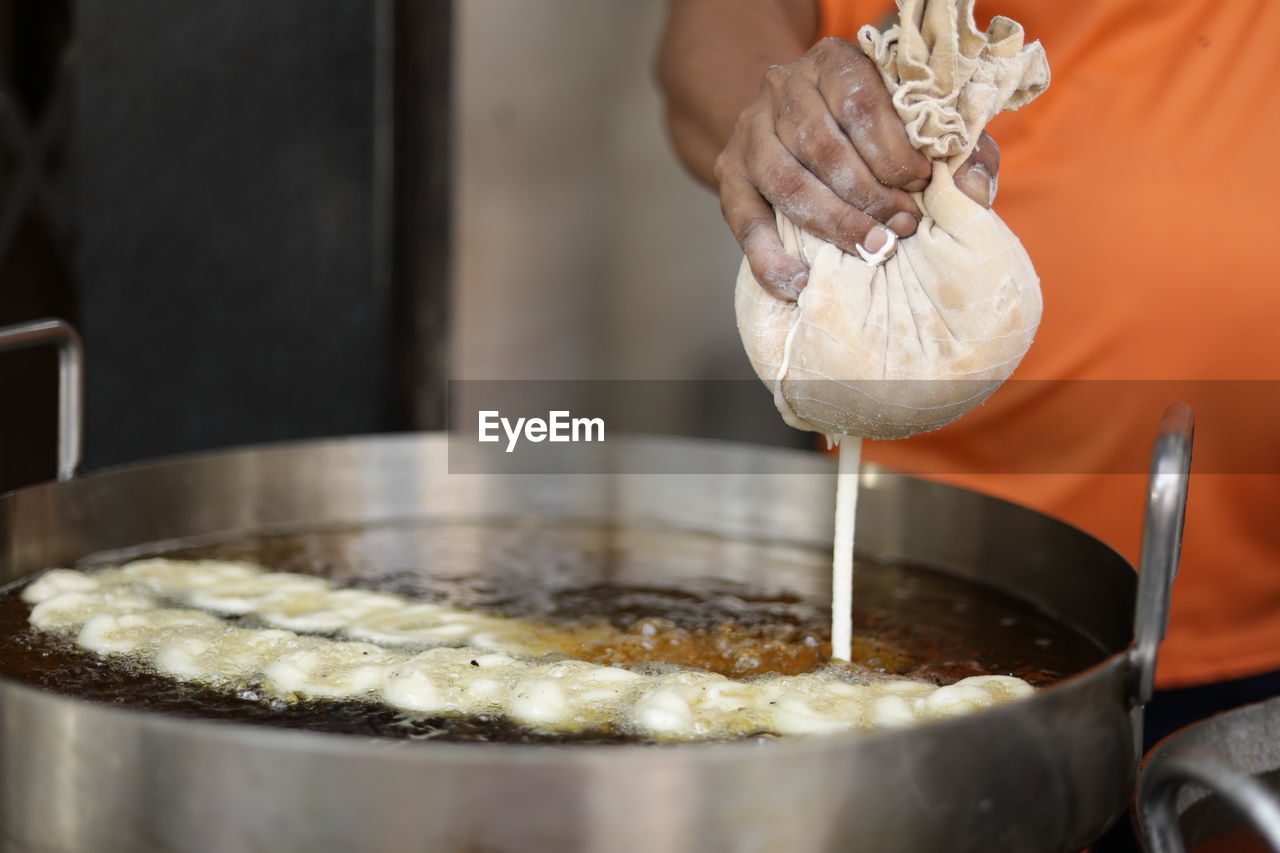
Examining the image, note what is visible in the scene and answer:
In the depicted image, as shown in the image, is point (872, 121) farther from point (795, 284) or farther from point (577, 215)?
point (577, 215)

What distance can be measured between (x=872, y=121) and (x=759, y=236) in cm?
13

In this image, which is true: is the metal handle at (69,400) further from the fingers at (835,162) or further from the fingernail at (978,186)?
the fingernail at (978,186)

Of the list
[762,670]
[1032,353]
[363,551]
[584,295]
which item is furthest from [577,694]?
[584,295]

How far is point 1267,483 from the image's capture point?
1.38 meters

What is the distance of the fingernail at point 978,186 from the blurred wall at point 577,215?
163 cm

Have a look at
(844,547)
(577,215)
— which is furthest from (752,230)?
(577,215)

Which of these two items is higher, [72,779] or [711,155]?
[711,155]

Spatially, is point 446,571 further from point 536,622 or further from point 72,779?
point 72,779

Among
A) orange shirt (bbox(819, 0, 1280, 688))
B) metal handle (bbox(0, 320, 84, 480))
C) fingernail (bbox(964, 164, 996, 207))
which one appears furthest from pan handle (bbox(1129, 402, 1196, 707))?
metal handle (bbox(0, 320, 84, 480))

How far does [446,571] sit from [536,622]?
194mm

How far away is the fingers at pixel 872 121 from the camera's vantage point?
92 cm

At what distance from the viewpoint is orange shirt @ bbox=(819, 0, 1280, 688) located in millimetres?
1351

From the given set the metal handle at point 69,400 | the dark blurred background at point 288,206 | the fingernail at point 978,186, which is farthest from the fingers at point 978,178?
the dark blurred background at point 288,206

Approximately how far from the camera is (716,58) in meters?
1.55
